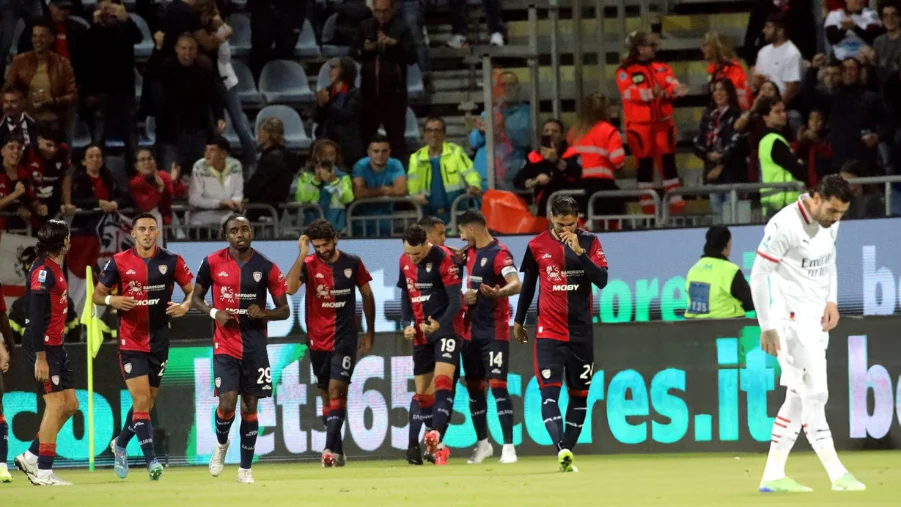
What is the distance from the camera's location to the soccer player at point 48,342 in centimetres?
1399

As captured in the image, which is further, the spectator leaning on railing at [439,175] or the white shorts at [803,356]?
the spectator leaning on railing at [439,175]

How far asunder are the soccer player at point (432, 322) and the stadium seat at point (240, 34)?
8.54 m

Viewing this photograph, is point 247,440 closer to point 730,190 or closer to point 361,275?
point 361,275

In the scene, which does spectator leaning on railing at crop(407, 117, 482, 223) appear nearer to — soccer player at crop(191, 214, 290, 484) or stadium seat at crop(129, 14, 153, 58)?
soccer player at crop(191, 214, 290, 484)

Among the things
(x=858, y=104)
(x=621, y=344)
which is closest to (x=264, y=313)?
(x=621, y=344)

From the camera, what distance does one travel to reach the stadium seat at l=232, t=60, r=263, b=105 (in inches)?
896

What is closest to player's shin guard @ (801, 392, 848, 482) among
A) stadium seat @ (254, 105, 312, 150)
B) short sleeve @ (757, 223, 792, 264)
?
short sleeve @ (757, 223, 792, 264)

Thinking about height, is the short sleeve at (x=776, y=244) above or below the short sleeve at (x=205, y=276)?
above

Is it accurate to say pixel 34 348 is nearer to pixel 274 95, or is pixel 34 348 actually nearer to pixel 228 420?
pixel 228 420

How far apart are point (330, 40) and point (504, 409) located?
9.32 m

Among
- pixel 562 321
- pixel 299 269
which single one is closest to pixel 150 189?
pixel 299 269

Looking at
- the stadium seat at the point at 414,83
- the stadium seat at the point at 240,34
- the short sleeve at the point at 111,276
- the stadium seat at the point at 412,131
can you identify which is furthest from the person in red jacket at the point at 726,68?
the short sleeve at the point at 111,276

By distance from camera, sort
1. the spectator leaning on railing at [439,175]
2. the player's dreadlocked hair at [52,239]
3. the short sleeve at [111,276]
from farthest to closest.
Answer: the spectator leaning on railing at [439,175], the short sleeve at [111,276], the player's dreadlocked hair at [52,239]

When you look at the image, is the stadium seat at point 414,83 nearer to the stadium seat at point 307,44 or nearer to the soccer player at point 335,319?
the stadium seat at point 307,44
